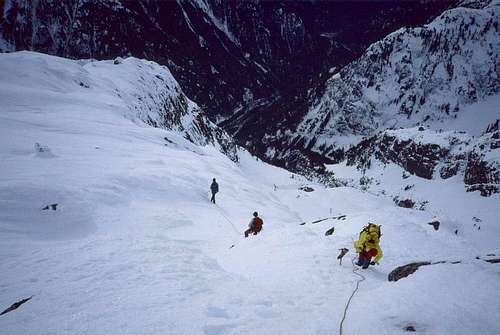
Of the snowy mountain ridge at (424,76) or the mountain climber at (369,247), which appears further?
the snowy mountain ridge at (424,76)

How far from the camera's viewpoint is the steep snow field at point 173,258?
5254mm

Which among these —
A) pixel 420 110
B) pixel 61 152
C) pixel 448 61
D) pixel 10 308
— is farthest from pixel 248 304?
pixel 448 61

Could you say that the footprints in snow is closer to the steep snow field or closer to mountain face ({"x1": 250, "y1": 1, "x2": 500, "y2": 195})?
the steep snow field

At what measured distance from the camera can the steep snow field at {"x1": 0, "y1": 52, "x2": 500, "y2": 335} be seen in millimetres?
5254

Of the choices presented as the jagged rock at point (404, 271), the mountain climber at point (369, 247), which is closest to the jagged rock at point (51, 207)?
the mountain climber at point (369, 247)

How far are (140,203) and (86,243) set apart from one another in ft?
18.5

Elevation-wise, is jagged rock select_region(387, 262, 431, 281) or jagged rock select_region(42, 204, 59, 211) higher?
jagged rock select_region(387, 262, 431, 281)

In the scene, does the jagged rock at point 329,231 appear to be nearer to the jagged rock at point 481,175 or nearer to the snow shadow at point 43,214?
the snow shadow at point 43,214

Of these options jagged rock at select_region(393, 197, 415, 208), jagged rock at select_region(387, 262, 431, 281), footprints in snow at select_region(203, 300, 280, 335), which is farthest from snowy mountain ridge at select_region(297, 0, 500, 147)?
footprints in snow at select_region(203, 300, 280, 335)

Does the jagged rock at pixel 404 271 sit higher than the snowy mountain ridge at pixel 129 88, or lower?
lower

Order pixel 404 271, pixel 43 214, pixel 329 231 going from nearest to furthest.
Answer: pixel 404 271, pixel 43 214, pixel 329 231

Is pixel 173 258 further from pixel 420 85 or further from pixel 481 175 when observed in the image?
pixel 420 85

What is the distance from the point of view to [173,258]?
27.1 feet

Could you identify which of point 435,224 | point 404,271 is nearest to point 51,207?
point 404,271
